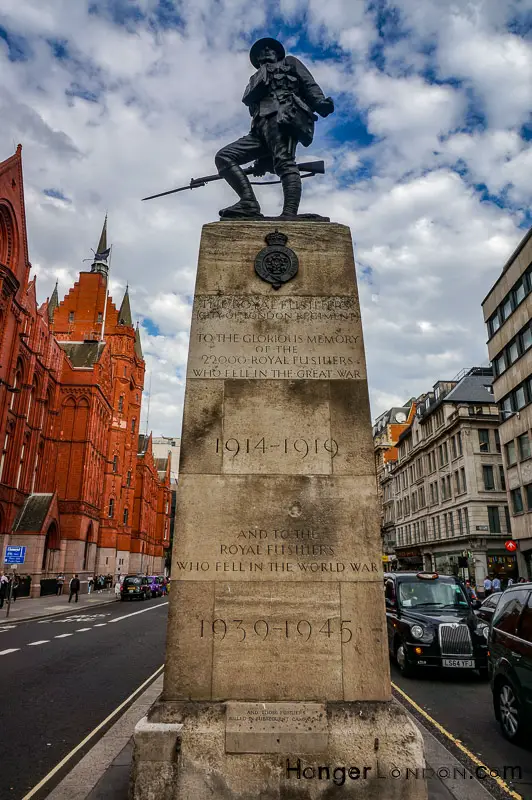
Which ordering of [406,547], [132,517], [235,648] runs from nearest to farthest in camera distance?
1. [235,648]
2. [406,547]
3. [132,517]

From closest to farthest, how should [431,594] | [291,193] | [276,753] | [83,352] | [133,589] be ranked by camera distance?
1. [276,753]
2. [291,193]
3. [431,594]
4. [133,589]
5. [83,352]

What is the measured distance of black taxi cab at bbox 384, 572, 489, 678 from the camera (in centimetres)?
1009

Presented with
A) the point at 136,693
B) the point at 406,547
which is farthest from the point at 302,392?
the point at 406,547

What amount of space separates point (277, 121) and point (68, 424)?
48.5 metres

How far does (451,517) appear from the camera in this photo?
1943 inches

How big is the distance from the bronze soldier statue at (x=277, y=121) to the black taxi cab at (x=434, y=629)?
8319 millimetres

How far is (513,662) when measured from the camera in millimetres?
6527

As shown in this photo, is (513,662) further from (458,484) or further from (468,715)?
(458,484)

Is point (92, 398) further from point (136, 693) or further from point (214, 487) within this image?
point (214, 487)

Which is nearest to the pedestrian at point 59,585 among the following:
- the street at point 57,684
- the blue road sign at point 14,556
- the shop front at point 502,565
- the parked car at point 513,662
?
the blue road sign at point 14,556

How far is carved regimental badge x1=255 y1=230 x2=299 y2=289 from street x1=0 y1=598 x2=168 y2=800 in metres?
5.43

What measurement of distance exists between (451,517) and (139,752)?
49.7m

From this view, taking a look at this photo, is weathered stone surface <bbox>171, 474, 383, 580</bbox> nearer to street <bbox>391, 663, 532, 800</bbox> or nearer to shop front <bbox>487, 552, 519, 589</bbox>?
street <bbox>391, 663, 532, 800</bbox>

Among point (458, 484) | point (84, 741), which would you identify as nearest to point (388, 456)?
point (458, 484)
